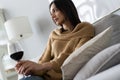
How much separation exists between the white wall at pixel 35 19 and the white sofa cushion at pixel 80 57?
1.67m

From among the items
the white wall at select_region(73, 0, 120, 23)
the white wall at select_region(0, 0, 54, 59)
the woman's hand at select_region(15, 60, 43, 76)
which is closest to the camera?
the woman's hand at select_region(15, 60, 43, 76)

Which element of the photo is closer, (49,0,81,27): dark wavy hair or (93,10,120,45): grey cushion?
(93,10,120,45): grey cushion

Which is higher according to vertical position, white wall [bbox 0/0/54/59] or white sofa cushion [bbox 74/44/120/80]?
white sofa cushion [bbox 74/44/120/80]

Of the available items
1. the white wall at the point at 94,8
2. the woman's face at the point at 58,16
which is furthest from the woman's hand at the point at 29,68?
the white wall at the point at 94,8

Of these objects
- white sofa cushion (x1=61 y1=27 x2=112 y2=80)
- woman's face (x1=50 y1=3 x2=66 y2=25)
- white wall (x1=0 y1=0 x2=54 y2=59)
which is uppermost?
woman's face (x1=50 y1=3 x2=66 y2=25)

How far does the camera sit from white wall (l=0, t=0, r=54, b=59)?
3246mm

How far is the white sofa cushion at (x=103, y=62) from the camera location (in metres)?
1.32

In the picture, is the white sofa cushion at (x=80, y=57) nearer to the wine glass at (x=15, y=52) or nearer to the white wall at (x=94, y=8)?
the wine glass at (x=15, y=52)

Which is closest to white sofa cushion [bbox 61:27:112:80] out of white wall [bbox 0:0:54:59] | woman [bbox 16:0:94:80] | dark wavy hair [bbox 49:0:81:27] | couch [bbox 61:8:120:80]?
couch [bbox 61:8:120:80]

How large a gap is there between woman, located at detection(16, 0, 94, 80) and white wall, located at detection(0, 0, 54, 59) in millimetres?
1020

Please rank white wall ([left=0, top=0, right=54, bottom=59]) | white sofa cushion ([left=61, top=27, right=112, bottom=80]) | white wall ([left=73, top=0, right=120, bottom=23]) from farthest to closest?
white wall ([left=0, top=0, right=54, bottom=59]) → white wall ([left=73, top=0, right=120, bottom=23]) → white sofa cushion ([left=61, top=27, right=112, bottom=80])

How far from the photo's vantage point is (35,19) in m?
3.41

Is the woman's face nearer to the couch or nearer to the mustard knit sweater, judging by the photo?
the mustard knit sweater

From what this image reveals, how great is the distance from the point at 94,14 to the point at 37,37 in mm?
1250
